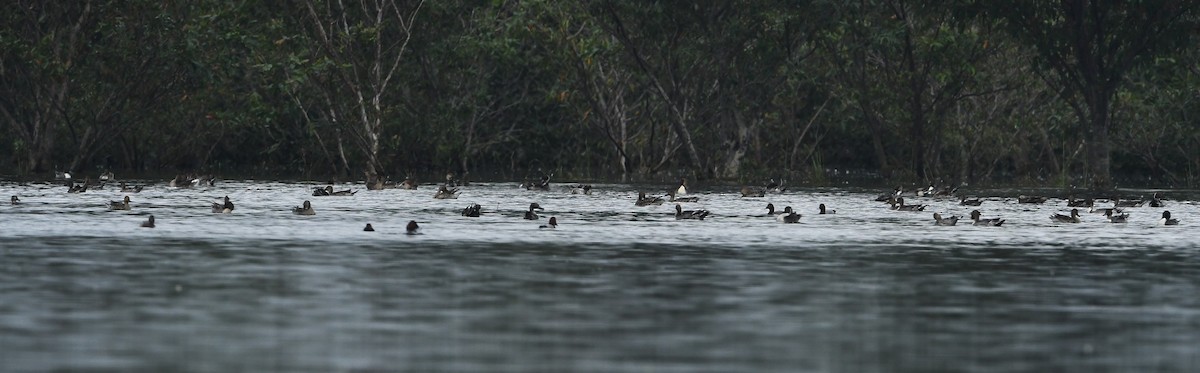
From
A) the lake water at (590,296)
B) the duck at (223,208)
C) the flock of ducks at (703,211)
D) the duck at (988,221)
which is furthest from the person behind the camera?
the duck at (223,208)

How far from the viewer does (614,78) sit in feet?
275

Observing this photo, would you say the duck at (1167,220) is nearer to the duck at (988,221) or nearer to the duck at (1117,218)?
the duck at (1117,218)

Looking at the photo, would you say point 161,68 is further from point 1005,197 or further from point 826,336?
point 826,336

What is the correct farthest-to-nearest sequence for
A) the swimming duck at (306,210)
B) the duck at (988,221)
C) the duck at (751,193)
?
the duck at (751,193) < the swimming duck at (306,210) < the duck at (988,221)

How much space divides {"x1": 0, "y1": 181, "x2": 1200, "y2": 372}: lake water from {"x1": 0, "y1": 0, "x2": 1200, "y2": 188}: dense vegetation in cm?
3294

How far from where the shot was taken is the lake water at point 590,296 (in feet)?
50.7

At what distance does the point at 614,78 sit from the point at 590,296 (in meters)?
63.0

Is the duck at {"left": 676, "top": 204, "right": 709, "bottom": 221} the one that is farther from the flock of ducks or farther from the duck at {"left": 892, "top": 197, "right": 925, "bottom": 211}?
the duck at {"left": 892, "top": 197, "right": 925, "bottom": 211}

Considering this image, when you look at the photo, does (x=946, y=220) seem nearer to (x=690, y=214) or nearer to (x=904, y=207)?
(x=690, y=214)

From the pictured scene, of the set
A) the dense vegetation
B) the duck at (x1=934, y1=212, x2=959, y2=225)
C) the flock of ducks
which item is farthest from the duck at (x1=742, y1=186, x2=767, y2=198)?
the duck at (x1=934, y1=212, x2=959, y2=225)

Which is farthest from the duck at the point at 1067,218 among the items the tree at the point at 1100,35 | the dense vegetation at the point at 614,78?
the dense vegetation at the point at 614,78

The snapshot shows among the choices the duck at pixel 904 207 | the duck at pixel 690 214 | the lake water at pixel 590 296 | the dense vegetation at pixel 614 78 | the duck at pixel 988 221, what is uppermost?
the dense vegetation at pixel 614 78

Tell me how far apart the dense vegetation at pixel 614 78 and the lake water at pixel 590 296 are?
32.9m

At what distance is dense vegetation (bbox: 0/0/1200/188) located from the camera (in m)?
70.9
